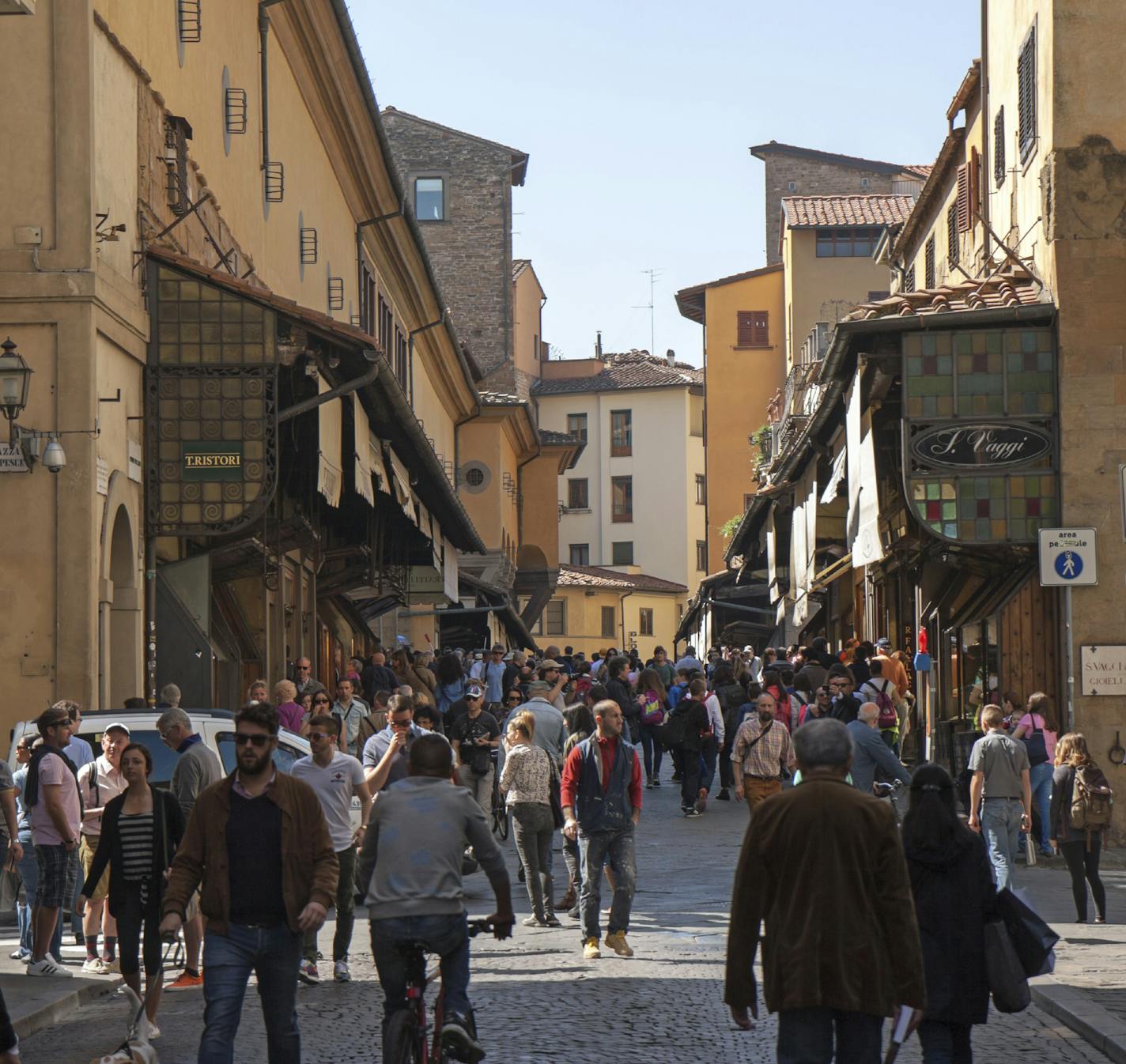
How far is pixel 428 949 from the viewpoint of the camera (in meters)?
8.22

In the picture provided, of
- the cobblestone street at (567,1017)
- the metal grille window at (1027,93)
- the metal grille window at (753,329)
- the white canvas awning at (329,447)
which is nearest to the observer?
the cobblestone street at (567,1017)

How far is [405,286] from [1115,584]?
25.7 meters

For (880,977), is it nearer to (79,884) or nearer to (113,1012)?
(113,1012)

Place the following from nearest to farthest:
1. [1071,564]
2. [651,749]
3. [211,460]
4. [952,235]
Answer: [211,460], [1071,564], [651,749], [952,235]

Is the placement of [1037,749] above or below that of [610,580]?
below

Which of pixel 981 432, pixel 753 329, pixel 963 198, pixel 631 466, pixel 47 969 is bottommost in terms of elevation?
pixel 47 969

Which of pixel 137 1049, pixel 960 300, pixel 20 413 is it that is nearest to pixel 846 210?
pixel 960 300

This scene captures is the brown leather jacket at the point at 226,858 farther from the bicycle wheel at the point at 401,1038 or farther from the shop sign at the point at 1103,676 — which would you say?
the shop sign at the point at 1103,676

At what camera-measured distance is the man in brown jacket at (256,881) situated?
7.95 metres

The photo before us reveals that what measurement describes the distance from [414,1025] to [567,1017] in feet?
10.1

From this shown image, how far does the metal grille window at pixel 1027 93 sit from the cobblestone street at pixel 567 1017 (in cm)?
1036

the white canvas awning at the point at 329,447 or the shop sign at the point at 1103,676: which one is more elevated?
the white canvas awning at the point at 329,447

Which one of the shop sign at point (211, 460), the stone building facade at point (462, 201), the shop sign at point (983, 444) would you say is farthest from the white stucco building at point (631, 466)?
the shop sign at point (211, 460)

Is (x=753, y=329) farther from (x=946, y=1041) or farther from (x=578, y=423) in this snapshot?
(x=946, y=1041)
